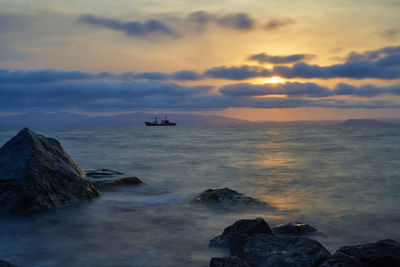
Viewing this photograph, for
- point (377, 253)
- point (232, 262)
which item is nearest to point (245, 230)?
point (232, 262)

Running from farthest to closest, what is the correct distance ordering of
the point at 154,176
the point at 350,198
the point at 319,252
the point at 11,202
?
the point at 154,176
the point at 350,198
the point at 11,202
the point at 319,252

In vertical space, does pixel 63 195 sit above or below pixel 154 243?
above

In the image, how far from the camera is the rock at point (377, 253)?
3.97 meters

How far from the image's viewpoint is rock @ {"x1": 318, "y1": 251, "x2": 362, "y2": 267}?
12.1 feet

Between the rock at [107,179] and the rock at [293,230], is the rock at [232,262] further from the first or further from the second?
the rock at [107,179]

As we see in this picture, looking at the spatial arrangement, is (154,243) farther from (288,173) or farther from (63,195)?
(288,173)

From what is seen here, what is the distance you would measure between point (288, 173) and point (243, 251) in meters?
11.4

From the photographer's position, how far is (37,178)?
6.93 m

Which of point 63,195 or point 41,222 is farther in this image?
point 63,195

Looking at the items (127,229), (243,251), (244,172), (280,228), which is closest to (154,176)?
(244,172)

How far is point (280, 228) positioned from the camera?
5973mm

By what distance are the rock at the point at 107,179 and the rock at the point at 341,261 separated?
711 cm

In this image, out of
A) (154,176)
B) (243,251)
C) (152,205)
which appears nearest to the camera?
(243,251)

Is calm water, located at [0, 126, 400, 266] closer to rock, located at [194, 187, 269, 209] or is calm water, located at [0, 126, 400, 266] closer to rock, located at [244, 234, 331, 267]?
rock, located at [194, 187, 269, 209]
